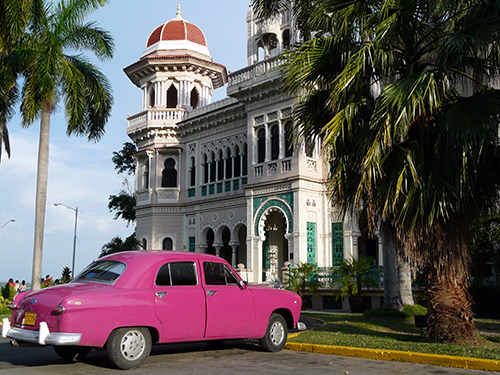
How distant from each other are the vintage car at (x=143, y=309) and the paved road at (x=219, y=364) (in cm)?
30

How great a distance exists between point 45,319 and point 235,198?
66.9 ft

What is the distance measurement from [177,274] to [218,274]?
0.78 m

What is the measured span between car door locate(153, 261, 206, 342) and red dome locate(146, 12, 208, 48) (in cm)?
2632

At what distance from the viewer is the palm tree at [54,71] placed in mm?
18953

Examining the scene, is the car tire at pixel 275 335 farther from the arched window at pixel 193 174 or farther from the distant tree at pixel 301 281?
the arched window at pixel 193 174

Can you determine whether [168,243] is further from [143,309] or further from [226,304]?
[143,309]

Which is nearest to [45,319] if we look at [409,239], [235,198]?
[409,239]

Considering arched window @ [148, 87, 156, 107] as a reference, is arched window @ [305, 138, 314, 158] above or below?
A: below

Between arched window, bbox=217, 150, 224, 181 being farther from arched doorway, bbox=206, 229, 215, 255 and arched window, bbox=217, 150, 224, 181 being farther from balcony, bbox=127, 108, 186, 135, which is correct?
balcony, bbox=127, 108, 186, 135

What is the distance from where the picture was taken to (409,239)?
9.47m

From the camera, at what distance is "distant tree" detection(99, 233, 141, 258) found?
30.4 meters

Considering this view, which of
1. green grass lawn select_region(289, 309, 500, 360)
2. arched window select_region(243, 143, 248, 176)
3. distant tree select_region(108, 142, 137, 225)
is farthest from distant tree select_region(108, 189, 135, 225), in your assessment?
green grass lawn select_region(289, 309, 500, 360)

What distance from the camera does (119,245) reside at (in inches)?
1259

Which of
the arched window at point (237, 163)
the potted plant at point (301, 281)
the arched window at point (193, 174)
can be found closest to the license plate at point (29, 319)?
the potted plant at point (301, 281)
